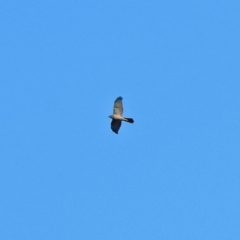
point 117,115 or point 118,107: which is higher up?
point 118,107

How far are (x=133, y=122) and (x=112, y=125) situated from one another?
1.78 metres

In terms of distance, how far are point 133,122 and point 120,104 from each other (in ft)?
5.93

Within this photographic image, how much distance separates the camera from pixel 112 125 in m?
39.3

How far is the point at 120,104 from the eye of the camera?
3925 centimetres

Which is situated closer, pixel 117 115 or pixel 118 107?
pixel 117 115

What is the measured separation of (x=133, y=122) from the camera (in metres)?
38.1

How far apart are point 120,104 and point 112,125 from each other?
Result: 4.68 feet
